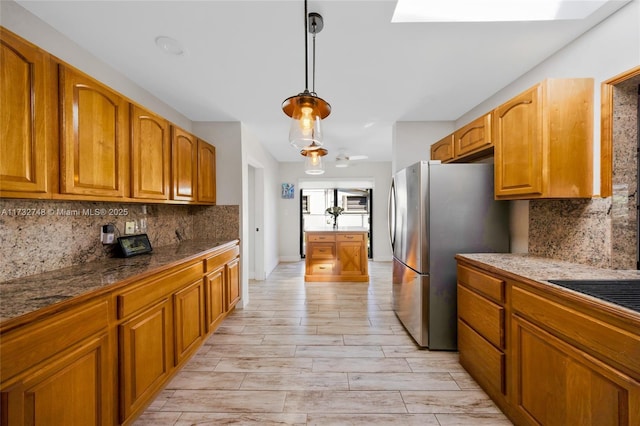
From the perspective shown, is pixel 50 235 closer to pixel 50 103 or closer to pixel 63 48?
pixel 50 103

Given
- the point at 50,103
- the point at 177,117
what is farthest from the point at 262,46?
the point at 177,117

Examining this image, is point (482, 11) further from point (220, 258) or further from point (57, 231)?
point (57, 231)

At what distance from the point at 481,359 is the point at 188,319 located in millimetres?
2236

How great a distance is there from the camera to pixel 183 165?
Answer: 2.67 m

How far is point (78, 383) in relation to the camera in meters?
1.15

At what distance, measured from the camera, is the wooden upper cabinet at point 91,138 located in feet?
4.61

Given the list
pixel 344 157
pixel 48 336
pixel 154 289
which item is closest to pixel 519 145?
pixel 154 289

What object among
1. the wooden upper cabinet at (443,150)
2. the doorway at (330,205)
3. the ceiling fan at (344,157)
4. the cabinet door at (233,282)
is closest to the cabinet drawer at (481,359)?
the wooden upper cabinet at (443,150)

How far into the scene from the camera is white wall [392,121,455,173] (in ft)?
11.1

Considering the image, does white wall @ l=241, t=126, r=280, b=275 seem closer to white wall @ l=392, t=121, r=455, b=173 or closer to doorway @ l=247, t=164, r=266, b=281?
doorway @ l=247, t=164, r=266, b=281

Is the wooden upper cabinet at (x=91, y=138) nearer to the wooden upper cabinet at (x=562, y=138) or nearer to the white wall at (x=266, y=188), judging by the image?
the white wall at (x=266, y=188)

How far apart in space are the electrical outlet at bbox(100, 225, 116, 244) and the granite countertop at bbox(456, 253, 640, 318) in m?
2.82

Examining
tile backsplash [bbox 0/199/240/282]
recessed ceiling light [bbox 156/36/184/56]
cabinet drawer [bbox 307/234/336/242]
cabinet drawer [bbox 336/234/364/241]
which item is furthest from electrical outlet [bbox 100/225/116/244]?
cabinet drawer [bbox 336/234/364/241]

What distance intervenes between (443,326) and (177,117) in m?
3.68
